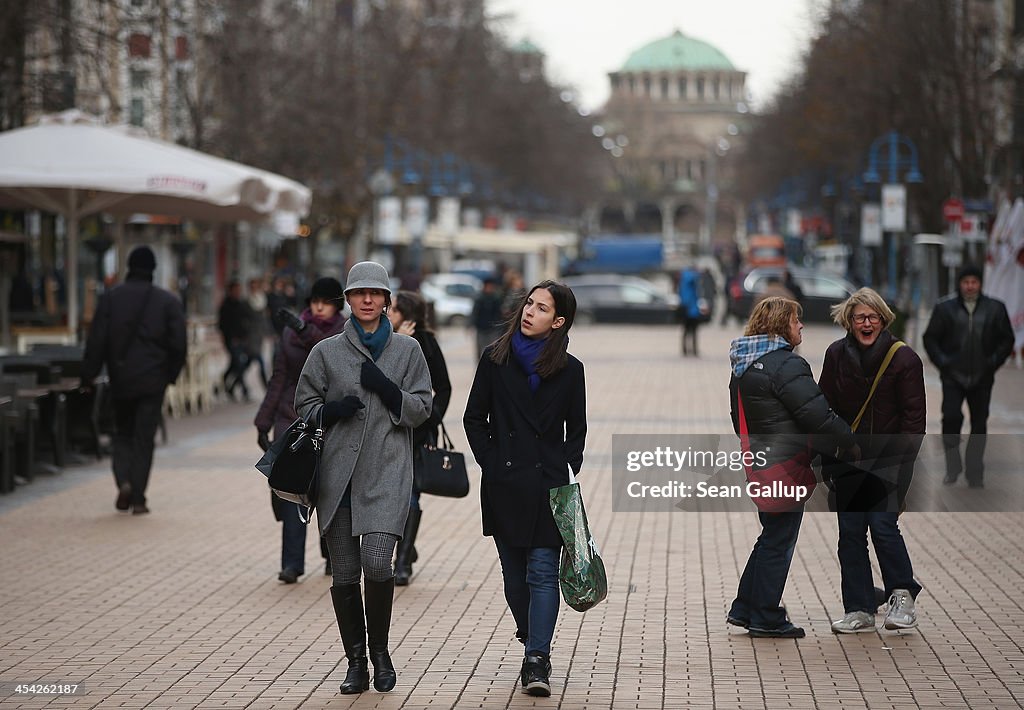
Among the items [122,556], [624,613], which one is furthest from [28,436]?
[624,613]

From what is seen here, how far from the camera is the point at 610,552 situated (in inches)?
423

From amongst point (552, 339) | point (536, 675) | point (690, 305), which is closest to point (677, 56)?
point (690, 305)

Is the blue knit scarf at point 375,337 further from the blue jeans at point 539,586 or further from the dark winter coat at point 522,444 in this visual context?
the blue jeans at point 539,586

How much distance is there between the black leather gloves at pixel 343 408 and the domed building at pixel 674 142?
355 feet

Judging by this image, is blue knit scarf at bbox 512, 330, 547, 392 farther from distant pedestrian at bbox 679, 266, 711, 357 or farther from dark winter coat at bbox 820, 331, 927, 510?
distant pedestrian at bbox 679, 266, 711, 357

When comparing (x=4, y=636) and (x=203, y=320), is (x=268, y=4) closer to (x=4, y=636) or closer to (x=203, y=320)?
(x=203, y=320)

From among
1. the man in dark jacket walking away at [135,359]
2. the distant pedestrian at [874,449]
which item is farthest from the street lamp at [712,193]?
the distant pedestrian at [874,449]

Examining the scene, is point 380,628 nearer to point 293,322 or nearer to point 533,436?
point 533,436

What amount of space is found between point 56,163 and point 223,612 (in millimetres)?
9308

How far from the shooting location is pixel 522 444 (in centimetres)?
671

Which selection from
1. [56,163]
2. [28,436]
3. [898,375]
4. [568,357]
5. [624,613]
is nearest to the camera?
[568,357]

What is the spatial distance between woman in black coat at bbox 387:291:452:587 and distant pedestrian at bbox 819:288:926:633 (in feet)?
6.07

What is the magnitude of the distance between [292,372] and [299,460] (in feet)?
8.59

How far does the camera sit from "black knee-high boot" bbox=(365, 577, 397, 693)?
22.4 feet
